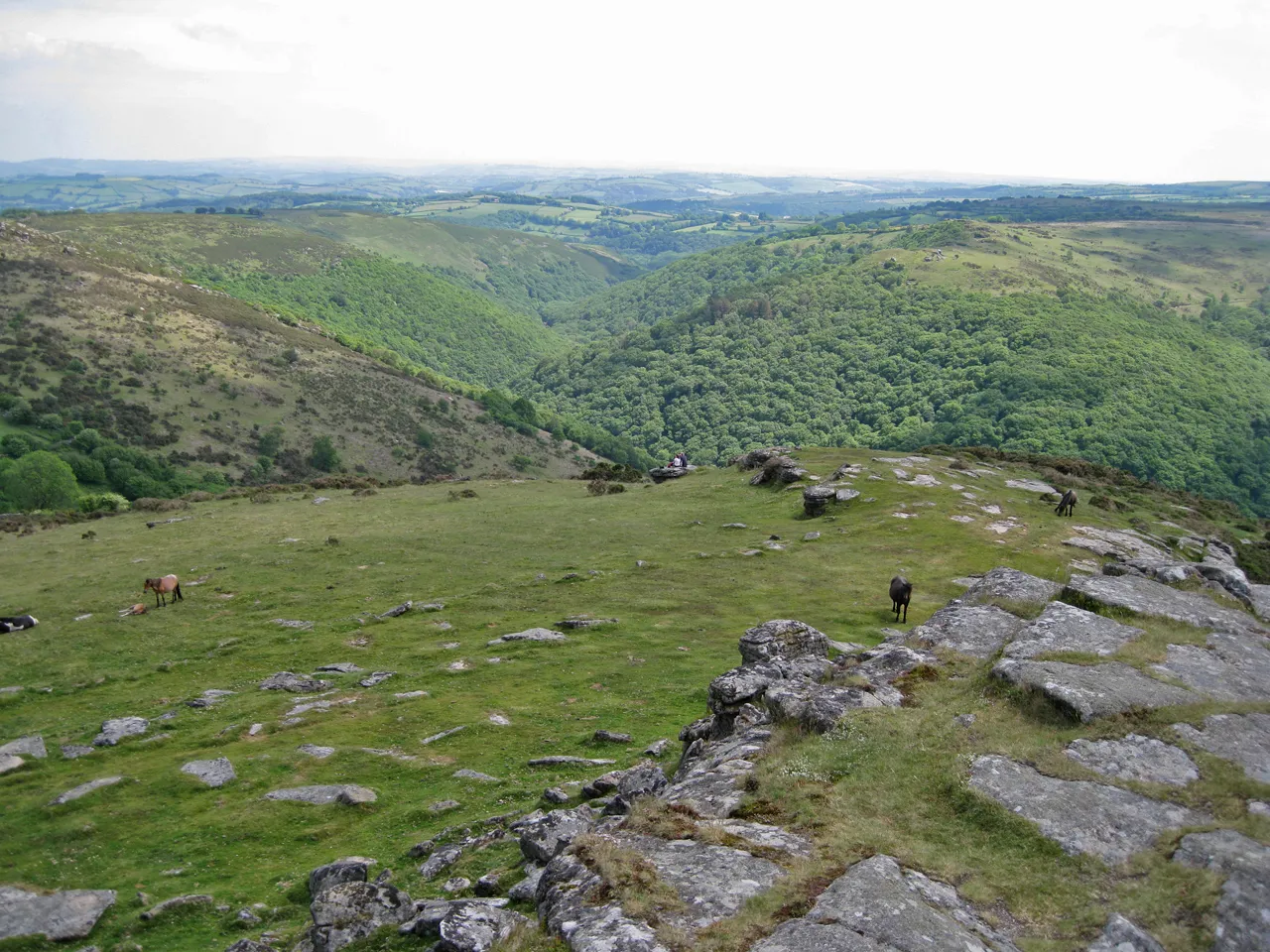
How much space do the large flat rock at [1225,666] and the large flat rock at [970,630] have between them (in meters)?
3.91

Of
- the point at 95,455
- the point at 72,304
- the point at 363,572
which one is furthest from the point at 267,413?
the point at 363,572

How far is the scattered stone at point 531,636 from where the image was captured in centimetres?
3512

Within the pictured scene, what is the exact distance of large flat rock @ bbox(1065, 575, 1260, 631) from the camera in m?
21.0

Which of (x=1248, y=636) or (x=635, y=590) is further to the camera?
(x=635, y=590)

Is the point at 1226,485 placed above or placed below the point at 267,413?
below

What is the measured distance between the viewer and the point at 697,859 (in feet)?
44.5

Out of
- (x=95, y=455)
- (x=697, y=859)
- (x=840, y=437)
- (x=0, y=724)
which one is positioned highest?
(x=697, y=859)

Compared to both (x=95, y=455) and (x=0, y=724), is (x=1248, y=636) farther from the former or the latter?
(x=95, y=455)

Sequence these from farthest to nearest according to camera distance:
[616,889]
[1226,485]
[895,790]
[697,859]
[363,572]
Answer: [1226,485]
[363,572]
[895,790]
[697,859]
[616,889]

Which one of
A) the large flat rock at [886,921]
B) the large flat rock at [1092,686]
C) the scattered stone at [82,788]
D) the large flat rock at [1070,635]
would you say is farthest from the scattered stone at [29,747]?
the large flat rock at [1070,635]

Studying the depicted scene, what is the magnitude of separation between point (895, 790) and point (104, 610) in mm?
41096

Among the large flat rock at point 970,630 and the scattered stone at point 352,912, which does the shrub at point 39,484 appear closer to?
the scattered stone at point 352,912

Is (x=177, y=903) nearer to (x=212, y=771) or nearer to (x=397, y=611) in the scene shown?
(x=212, y=771)

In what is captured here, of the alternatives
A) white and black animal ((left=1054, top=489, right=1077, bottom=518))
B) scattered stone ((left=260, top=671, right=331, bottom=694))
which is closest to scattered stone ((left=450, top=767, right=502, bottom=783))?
scattered stone ((left=260, top=671, right=331, bottom=694))
